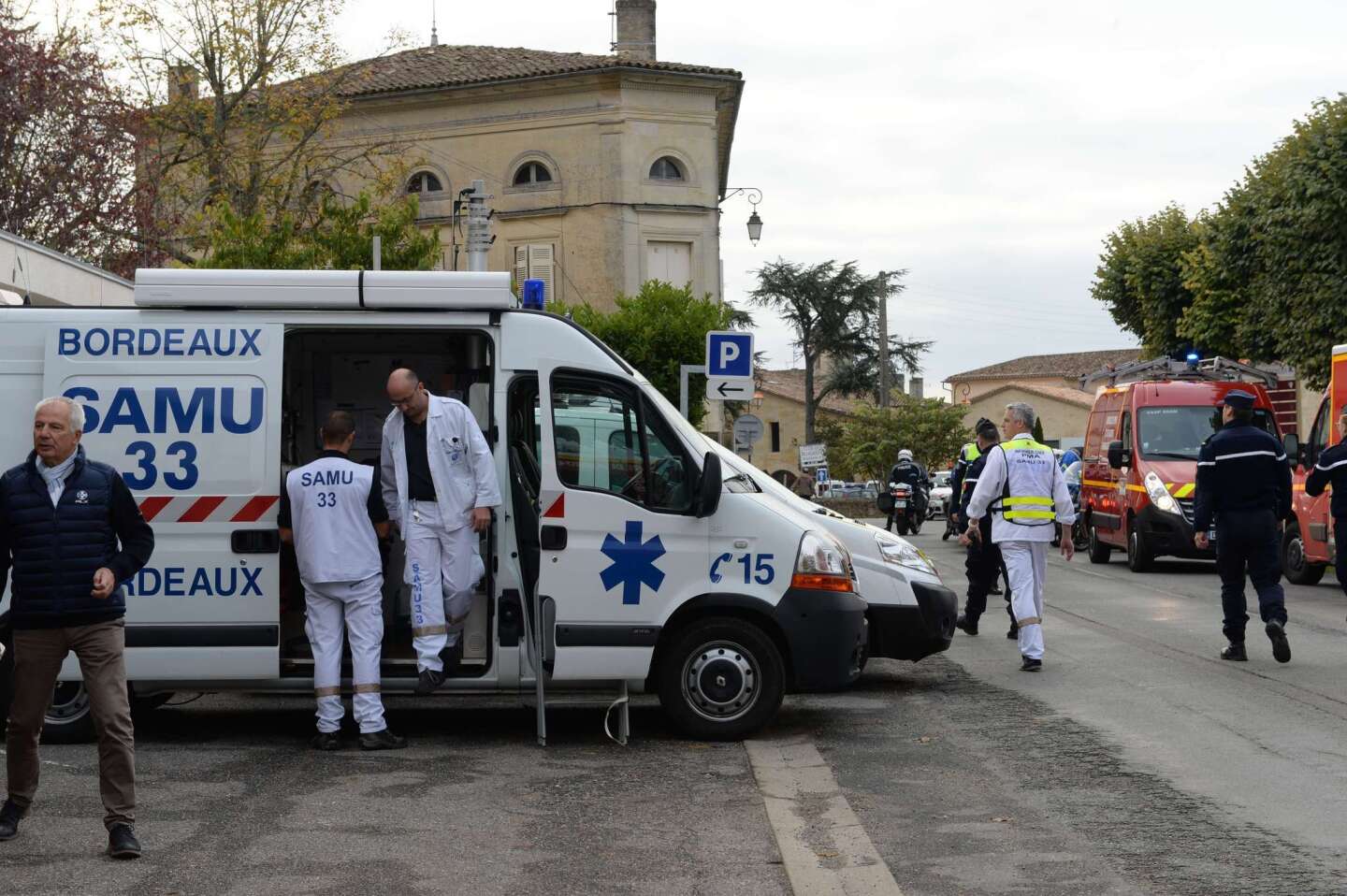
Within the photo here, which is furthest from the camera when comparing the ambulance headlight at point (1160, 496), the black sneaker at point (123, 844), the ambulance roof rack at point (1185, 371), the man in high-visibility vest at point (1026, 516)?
the ambulance roof rack at point (1185, 371)

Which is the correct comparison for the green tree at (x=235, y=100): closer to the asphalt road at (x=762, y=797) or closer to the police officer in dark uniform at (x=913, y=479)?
the police officer in dark uniform at (x=913, y=479)

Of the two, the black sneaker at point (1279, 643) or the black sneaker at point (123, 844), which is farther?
the black sneaker at point (1279, 643)

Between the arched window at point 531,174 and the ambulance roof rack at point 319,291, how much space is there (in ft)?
134

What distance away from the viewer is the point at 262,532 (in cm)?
884

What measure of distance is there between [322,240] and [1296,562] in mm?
17773

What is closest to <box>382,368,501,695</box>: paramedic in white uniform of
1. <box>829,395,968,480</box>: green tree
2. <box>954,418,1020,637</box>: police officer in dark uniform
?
<box>954,418,1020,637</box>: police officer in dark uniform

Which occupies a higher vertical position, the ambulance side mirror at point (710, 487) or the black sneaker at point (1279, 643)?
the ambulance side mirror at point (710, 487)

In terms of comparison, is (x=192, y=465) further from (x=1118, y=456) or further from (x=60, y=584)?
(x=1118, y=456)

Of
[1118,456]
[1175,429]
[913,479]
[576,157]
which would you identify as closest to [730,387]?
[1118,456]

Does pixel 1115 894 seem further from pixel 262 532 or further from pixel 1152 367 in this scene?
pixel 1152 367

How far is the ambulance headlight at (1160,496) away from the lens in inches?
840

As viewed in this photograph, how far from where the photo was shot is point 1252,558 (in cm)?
1202

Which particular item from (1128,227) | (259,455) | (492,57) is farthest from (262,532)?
(492,57)

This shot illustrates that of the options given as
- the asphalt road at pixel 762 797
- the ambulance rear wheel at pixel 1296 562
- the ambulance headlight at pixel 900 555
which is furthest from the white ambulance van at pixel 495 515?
the ambulance rear wheel at pixel 1296 562
